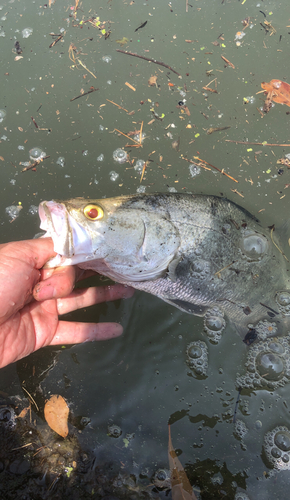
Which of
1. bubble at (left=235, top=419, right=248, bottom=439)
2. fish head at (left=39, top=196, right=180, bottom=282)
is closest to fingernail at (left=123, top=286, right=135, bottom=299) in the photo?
fish head at (left=39, top=196, right=180, bottom=282)

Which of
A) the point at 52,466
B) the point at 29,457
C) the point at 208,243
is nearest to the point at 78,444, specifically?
the point at 52,466

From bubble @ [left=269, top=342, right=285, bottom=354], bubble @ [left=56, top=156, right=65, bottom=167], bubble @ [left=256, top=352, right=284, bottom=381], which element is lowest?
bubble @ [left=256, top=352, right=284, bottom=381]

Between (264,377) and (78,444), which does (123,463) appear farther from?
(264,377)

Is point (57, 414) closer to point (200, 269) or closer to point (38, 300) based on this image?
point (38, 300)

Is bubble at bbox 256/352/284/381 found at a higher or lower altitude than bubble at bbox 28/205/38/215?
lower

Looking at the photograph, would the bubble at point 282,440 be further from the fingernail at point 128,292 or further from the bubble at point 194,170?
the bubble at point 194,170

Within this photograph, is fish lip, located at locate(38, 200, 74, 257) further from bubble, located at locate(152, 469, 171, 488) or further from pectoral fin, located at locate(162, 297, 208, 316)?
bubble, located at locate(152, 469, 171, 488)
